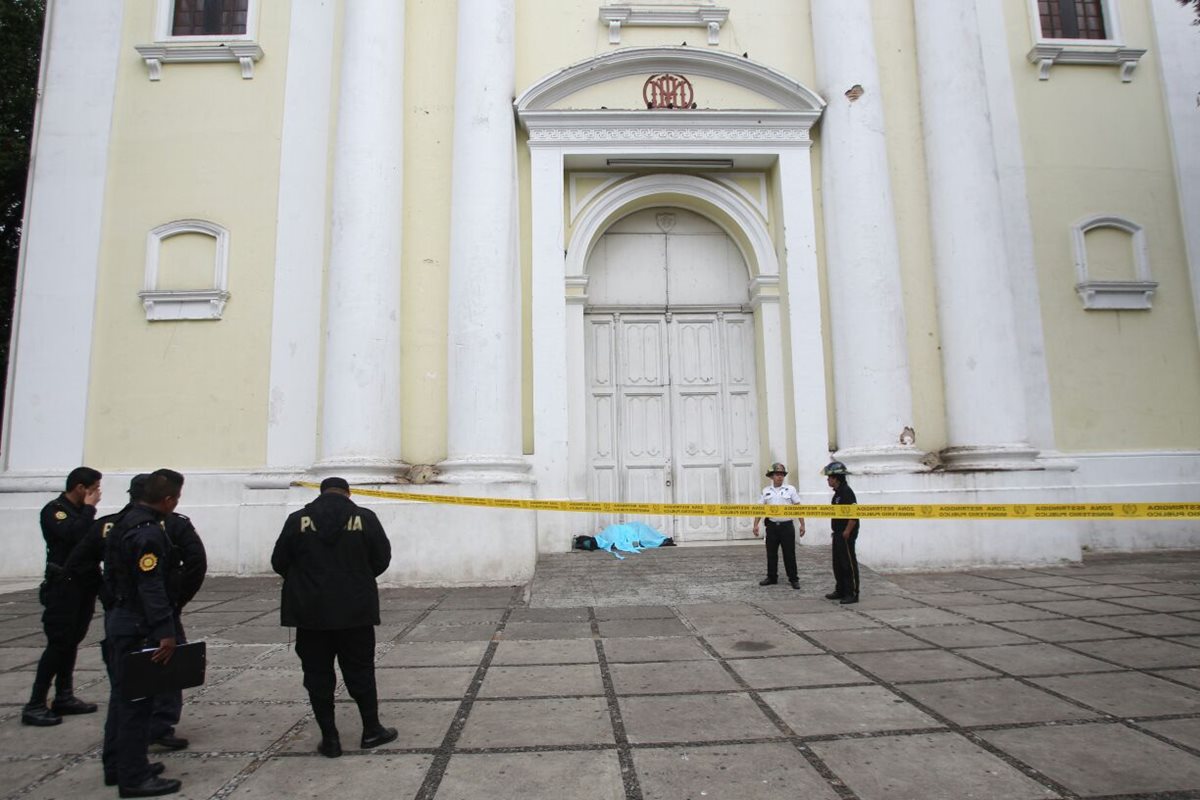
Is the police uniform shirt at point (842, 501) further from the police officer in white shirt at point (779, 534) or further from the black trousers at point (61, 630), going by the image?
the black trousers at point (61, 630)

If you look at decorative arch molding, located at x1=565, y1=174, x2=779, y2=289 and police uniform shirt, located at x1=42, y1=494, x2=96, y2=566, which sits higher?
decorative arch molding, located at x1=565, y1=174, x2=779, y2=289

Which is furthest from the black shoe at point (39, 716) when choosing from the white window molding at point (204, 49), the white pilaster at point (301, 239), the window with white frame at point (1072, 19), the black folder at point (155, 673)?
the window with white frame at point (1072, 19)

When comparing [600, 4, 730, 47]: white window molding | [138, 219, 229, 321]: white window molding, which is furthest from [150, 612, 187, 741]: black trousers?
[600, 4, 730, 47]: white window molding

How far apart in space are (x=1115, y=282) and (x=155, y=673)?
13032 millimetres

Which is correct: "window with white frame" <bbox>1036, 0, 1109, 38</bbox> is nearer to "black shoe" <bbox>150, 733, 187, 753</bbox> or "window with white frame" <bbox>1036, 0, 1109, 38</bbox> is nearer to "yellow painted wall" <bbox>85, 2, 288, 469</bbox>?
"yellow painted wall" <bbox>85, 2, 288, 469</bbox>

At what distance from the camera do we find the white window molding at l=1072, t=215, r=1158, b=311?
11172 millimetres

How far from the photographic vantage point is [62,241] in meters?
10.7

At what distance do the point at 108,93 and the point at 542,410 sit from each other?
8.31m

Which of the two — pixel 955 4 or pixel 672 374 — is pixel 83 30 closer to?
pixel 672 374

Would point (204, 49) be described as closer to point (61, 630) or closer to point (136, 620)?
point (61, 630)

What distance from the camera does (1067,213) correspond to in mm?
11430

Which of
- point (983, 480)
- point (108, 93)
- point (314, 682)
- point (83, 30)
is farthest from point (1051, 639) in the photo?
point (83, 30)

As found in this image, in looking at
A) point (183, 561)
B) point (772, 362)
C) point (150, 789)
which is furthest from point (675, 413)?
point (150, 789)

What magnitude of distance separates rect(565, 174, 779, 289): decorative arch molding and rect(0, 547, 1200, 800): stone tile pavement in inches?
216
